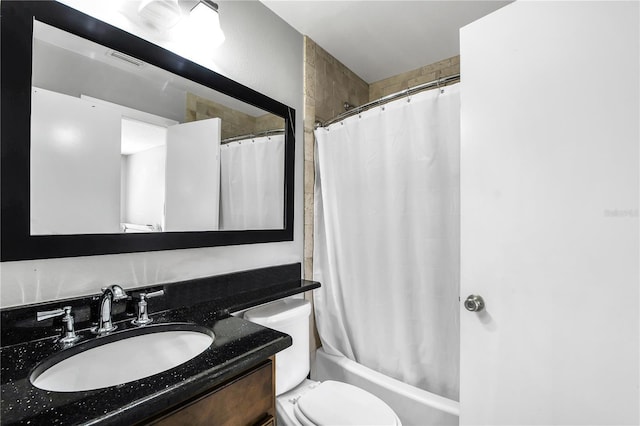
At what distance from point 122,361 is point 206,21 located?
133 centimetres

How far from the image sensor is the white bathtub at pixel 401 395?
1373mm

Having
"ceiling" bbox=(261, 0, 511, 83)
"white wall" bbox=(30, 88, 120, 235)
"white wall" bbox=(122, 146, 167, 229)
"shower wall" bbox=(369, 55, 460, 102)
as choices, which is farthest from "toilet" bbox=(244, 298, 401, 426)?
"shower wall" bbox=(369, 55, 460, 102)

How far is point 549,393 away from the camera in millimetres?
1005

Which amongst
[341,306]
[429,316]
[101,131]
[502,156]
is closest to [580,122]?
[502,156]

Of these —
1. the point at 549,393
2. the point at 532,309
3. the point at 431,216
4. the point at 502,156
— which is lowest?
the point at 549,393

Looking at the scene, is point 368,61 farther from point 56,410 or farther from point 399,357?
point 56,410

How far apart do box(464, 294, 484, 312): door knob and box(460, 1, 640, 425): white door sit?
23 mm

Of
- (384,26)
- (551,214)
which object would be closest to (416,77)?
(384,26)

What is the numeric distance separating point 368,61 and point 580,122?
1.61 meters

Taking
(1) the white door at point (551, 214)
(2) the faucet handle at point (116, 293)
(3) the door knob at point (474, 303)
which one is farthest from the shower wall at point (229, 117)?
(3) the door knob at point (474, 303)

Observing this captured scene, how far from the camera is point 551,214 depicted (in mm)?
995

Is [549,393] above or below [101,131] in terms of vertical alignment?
below

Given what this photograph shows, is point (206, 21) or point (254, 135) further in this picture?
point (254, 135)

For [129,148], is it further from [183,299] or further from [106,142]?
[183,299]
